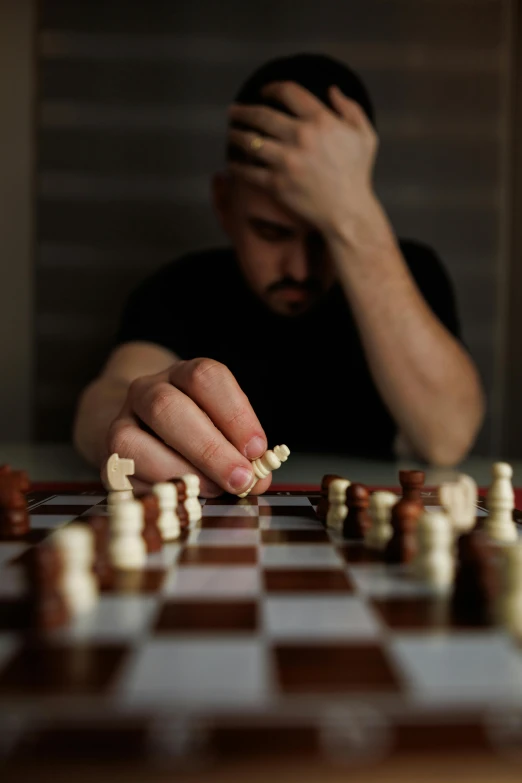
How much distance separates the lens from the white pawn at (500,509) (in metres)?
0.89

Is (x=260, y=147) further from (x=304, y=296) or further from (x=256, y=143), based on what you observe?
(x=304, y=296)

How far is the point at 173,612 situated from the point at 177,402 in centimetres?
54

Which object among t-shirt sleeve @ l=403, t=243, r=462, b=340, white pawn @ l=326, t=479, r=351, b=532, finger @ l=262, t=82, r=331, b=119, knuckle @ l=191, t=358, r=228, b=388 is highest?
→ finger @ l=262, t=82, r=331, b=119

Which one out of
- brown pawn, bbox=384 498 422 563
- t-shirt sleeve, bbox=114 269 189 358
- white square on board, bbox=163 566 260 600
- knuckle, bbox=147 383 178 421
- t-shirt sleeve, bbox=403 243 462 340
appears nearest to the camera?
white square on board, bbox=163 566 260 600

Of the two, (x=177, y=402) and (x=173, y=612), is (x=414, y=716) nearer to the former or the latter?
(x=173, y=612)

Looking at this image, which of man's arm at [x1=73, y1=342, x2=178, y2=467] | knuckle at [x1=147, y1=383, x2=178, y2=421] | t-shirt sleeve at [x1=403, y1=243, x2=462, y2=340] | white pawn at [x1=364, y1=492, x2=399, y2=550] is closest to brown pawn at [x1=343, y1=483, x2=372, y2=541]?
white pawn at [x1=364, y1=492, x2=399, y2=550]

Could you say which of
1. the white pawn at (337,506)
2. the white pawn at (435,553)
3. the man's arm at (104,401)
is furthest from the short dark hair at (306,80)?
the white pawn at (435,553)

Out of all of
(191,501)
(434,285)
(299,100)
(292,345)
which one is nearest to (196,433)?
(191,501)

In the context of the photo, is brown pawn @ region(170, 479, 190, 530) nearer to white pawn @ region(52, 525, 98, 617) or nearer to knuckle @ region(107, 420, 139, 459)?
knuckle @ region(107, 420, 139, 459)

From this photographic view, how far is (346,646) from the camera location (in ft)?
1.74

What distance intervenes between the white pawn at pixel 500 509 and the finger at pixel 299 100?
1.38 meters

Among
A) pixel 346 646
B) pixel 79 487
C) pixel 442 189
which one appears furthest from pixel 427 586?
pixel 442 189

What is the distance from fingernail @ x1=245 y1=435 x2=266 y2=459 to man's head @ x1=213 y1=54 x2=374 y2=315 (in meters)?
1.07

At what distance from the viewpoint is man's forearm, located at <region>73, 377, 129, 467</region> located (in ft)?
4.97
